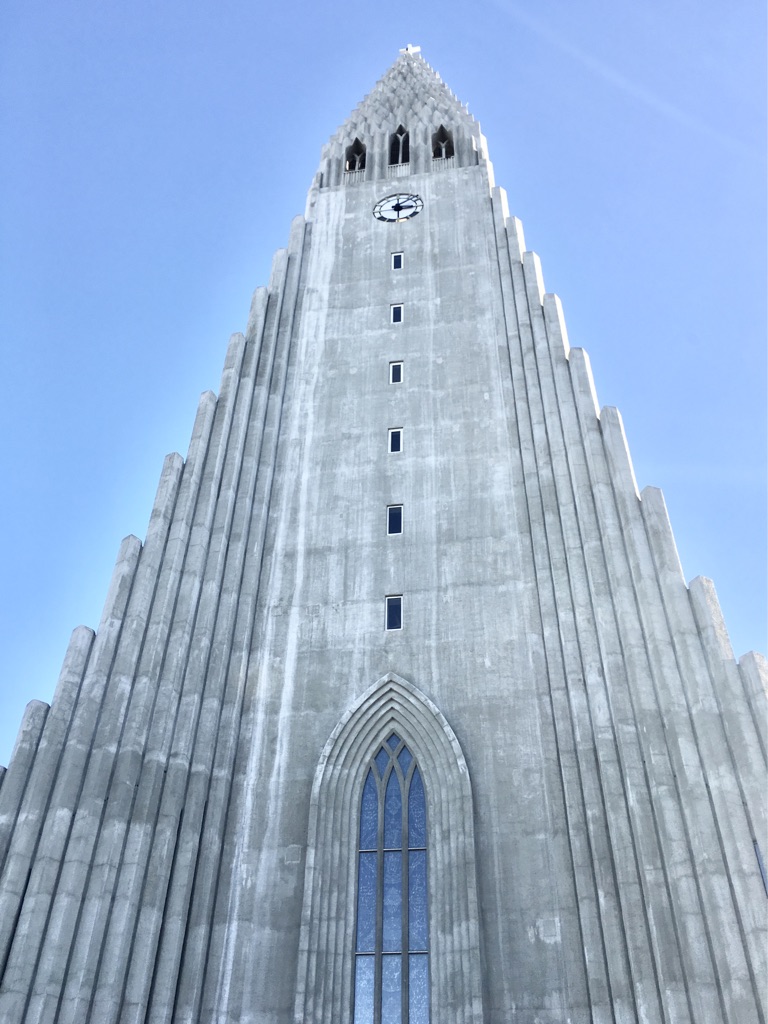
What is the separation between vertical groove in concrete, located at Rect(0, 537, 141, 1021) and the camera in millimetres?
21531

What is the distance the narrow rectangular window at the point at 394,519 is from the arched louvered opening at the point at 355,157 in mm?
20582

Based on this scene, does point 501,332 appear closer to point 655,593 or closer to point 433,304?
point 433,304

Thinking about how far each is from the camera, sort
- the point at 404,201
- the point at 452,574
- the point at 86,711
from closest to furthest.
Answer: the point at 86,711
the point at 452,574
the point at 404,201

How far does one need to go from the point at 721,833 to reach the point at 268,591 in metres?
13.6

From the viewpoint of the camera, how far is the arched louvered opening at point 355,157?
46.2 metres

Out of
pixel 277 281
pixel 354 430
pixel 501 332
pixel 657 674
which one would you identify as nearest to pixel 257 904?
pixel 657 674

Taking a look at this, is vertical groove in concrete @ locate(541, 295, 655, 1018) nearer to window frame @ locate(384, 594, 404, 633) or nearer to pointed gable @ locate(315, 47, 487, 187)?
window frame @ locate(384, 594, 404, 633)

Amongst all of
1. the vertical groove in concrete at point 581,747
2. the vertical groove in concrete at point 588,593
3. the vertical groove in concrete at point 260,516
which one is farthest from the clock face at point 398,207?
the vertical groove in concrete at point 581,747

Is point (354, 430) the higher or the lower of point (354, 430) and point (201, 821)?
the higher

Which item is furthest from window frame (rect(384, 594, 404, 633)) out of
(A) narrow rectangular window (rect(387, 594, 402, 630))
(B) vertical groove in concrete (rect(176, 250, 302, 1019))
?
(B) vertical groove in concrete (rect(176, 250, 302, 1019))

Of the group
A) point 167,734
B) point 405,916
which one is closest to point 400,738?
point 405,916

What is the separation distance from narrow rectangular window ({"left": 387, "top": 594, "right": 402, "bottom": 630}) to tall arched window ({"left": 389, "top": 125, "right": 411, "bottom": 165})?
2370 cm

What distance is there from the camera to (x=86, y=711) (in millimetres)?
25781

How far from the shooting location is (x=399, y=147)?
46750 mm
